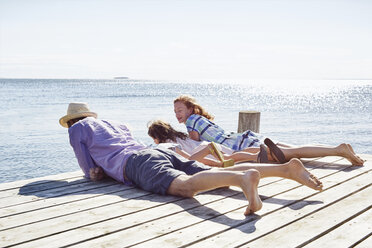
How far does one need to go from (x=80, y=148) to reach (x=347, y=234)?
9.30 ft

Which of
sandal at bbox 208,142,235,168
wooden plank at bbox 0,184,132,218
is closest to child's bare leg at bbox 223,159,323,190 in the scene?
sandal at bbox 208,142,235,168

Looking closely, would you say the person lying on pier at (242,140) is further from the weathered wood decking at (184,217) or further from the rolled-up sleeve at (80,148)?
the rolled-up sleeve at (80,148)

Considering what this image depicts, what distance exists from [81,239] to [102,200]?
1.00 m

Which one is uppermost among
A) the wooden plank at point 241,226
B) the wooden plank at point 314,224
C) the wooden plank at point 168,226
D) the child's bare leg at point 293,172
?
A: the child's bare leg at point 293,172

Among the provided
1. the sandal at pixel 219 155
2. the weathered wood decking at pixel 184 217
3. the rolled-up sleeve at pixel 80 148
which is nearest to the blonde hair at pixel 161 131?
the sandal at pixel 219 155

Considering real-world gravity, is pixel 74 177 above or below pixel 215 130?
below

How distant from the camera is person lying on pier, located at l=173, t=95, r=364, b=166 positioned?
4.98 meters

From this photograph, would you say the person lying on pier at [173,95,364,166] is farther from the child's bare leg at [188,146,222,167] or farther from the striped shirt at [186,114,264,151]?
the child's bare leg at [188,146,222,167]

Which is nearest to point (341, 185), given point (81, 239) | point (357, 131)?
point (81, 239)

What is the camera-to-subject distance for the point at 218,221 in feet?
9.86

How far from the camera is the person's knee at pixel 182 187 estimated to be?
11.5ft

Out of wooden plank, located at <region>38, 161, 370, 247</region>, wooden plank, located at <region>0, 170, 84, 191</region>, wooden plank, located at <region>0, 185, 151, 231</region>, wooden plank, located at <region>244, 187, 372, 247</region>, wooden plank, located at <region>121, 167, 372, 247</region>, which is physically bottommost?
wooden plank, located at <region>0, 170, 84, 191</region>

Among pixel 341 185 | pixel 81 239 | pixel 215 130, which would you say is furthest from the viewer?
pixel 215 130

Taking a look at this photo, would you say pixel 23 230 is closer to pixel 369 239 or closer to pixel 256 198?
pixel 256 198
